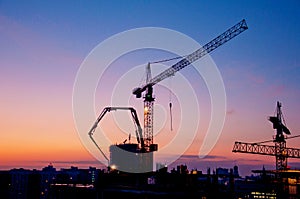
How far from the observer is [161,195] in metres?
60.9

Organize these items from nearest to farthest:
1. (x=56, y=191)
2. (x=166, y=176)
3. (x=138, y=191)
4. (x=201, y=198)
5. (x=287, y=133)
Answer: (x=201, y=198) → (x=138, y=191) → (x=166, y=176) → (x=56, y=191) → (x=287, y=133)

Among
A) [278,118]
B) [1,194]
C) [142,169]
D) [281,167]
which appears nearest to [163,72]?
[142,169]

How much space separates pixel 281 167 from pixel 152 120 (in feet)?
123

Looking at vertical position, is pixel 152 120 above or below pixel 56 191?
above

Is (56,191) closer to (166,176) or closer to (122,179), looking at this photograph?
(122,179)

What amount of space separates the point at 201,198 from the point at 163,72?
4675cm

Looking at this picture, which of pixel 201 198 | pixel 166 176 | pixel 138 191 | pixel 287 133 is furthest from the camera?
pixel 287 133

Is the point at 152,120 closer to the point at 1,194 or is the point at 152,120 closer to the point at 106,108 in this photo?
the point at 106,108

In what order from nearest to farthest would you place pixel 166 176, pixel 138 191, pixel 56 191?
pixel 138 191
pixel 166 176
pixel 56 191

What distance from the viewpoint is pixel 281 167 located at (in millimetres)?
96188

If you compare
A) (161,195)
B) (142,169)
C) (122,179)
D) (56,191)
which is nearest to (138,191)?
(161,195)

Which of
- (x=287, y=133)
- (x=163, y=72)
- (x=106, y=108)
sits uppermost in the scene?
(x=163, y=72)

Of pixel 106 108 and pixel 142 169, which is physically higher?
pixel 106 108

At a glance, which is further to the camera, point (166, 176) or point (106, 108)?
point (106, 108)
